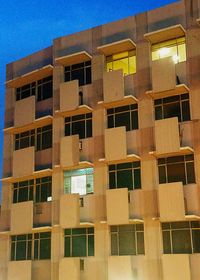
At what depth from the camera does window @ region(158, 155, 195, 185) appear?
2340cm

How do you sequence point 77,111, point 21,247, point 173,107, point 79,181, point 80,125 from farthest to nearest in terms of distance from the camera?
1. point 21,247
2. point 80,125
3. point 77,111
4. point 79,181
5. point 173,107

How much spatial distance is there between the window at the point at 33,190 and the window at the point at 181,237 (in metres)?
7.42

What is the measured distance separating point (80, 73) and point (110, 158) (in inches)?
226

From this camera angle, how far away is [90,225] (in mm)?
25016

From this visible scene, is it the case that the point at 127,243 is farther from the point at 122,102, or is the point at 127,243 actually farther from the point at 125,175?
the point at 122,102

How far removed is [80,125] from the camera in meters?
27.3

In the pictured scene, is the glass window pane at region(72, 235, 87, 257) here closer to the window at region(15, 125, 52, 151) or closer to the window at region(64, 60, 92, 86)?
the window at region(15, 125, 52, 151)

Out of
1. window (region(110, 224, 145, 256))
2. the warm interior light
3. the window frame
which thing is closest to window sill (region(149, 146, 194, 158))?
window (region(110, 224, 145, 256))

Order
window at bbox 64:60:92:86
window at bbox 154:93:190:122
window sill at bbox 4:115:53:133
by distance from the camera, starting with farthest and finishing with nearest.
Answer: window sill at bbox 4:115:53:133 → window at bbox 64:60:92:86 → window at bbox 154:93:190:122

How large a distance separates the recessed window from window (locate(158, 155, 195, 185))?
725 cm

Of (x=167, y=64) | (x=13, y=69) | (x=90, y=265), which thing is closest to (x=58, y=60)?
(x=13, y=69)

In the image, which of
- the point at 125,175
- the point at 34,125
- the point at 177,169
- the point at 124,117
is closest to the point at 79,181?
the point at 125,175

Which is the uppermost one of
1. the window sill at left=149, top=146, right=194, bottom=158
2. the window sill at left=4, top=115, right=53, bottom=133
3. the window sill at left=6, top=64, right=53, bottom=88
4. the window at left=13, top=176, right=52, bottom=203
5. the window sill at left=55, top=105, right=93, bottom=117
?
the window sill at left=6, top=64, right=53, bottom=88

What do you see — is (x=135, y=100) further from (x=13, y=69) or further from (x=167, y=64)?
(x=13, y=69)
